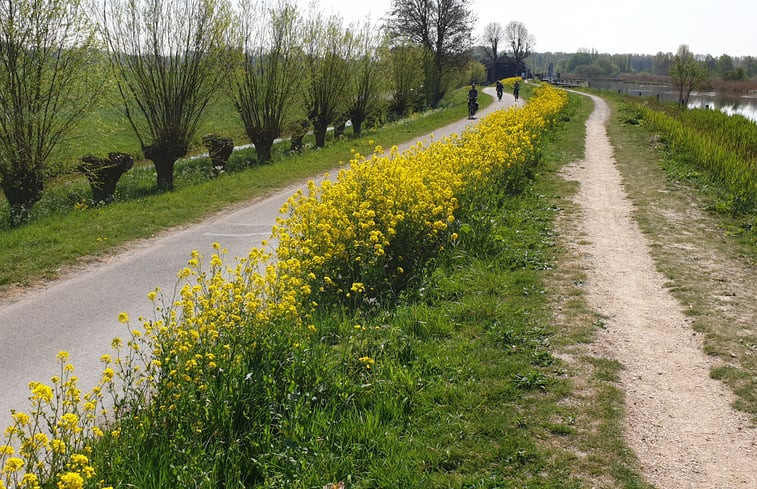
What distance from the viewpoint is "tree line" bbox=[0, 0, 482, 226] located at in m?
11.8

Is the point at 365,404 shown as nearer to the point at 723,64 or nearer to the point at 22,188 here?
the point at 22,188

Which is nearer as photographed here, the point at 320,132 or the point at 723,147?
the point at 723,147

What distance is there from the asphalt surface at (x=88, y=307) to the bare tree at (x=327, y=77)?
1373 centimetres

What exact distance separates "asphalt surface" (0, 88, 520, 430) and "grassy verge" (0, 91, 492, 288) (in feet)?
1.61

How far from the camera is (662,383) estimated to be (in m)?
4.69

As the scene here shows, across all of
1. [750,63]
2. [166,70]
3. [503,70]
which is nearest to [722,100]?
[503,70]

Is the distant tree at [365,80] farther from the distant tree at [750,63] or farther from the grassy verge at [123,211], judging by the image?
the distant tree at [750,63]

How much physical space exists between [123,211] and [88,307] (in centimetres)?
501

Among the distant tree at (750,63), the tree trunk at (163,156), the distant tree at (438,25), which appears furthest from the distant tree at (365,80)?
the distant tree at (750,63)

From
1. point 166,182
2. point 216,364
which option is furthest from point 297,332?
point 166,182

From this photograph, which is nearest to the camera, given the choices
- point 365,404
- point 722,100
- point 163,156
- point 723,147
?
point 365,404

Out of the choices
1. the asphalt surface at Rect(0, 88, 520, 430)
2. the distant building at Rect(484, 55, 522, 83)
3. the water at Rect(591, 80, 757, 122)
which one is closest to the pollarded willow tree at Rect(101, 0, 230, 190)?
the asphalt surface at Rect(0, 88, 520, 430)

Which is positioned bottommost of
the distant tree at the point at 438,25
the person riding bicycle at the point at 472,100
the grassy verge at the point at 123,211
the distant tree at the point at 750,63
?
the grassy verge at the point at 123,211

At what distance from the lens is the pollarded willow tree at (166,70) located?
14344 millimetres
